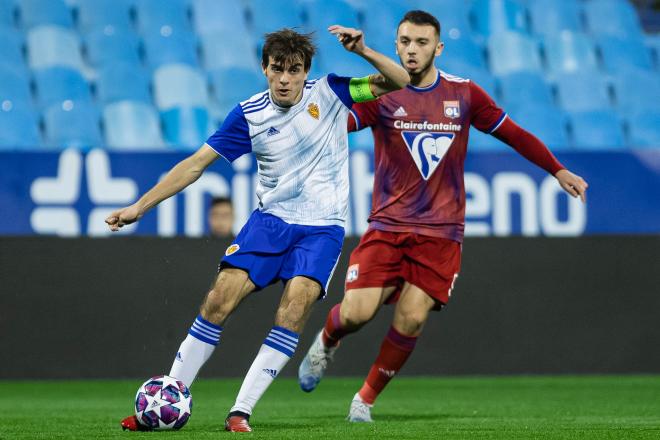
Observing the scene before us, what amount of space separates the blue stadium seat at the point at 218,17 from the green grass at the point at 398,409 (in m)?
4.35

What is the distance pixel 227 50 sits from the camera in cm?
1259

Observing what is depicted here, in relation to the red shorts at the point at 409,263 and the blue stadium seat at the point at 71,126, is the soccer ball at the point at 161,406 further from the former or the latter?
the blue stadium seat at the point at 71,126

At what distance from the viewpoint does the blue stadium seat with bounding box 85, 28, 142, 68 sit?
12.2 m

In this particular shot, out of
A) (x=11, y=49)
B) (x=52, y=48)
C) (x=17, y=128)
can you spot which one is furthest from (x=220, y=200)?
(x=11, y=49)

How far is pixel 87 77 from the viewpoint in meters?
12.1

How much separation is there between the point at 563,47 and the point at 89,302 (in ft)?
20.6

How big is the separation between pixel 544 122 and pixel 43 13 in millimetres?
5168

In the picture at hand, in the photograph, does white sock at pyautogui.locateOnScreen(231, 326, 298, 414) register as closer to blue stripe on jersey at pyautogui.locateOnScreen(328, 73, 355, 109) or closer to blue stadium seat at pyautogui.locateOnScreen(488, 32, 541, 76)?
blue stripe on jersey at pyautogui.locateOnScreen(328, 73, 355, 109)

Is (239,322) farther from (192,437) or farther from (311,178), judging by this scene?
(192,437)

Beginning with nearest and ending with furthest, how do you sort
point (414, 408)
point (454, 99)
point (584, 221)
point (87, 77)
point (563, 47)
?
point (454, 99)
point (414, 408)
point (584, 221)
point (87, 77)
point (563, 47)

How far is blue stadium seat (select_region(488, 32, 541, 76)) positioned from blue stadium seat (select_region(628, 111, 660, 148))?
1.23 metres

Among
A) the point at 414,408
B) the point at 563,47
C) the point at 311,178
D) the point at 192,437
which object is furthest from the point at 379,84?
the point at 563,47

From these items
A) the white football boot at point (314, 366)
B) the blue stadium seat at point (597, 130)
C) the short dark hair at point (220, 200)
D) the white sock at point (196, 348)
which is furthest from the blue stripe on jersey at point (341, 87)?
the blue stadium seat at point (597, 130)

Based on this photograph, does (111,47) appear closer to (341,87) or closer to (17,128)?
(17,128)
